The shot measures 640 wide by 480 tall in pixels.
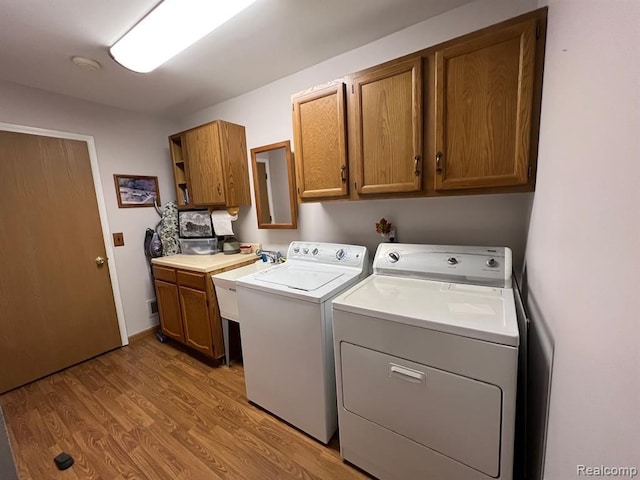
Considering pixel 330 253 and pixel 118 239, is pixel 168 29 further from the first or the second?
pixel 118 239

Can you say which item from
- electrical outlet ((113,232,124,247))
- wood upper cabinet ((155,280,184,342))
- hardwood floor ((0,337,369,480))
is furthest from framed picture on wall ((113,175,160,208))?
hardwood floor ((0,337,369,480))

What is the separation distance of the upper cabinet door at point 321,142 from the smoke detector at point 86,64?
1.40m

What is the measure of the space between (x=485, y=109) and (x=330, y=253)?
1223mm

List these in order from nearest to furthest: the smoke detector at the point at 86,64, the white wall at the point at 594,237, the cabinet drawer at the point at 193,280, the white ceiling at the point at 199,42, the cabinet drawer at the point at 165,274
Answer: the white wall at the point at 594,237 < the white ceiling at the point at 199,42 < the smoke detector at the point at 86,64 < the cabinet drawer at the point at 193,280 < the cabinet drawer at the point at 165,274

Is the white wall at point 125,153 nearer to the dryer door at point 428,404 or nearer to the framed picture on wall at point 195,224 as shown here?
the framed picture on wall at point 195,224

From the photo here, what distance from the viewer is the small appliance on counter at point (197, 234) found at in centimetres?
271

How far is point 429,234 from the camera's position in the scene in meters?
1.75

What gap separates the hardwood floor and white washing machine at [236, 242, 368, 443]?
6.1 inches

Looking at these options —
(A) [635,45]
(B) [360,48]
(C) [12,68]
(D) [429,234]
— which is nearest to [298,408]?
(D) [429,234]

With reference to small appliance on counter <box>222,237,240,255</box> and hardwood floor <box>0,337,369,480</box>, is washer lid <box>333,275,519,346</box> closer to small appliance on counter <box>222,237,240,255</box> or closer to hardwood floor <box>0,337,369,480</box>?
hardwood floor <box>0,337,369,480</box>

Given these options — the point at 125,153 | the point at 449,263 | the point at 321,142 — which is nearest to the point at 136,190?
the point at 125,153

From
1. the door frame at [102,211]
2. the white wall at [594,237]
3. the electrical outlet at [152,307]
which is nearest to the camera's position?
the white wall at [594,237]

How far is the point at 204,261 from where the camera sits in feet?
7.91

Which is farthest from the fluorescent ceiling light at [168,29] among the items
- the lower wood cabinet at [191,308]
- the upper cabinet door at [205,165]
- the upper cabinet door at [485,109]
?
the lower wood cabinet at [191,308]
